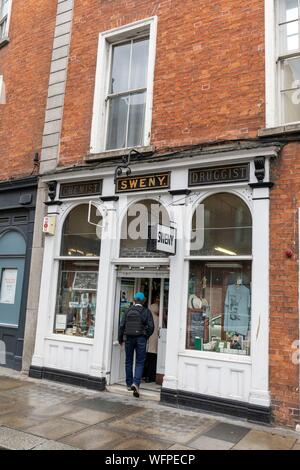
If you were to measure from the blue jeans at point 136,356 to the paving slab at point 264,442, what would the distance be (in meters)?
2.42

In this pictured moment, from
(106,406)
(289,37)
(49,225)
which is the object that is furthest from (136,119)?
(106,406)

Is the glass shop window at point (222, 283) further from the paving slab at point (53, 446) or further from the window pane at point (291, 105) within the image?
the paving slab at point (53, 446)

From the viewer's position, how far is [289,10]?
7645 mm

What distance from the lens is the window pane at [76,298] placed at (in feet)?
29.4

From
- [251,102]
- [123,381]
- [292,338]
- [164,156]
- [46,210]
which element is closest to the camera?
[292,338]

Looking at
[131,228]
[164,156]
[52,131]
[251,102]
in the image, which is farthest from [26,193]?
[251,102]

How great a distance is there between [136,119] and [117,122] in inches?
20.1

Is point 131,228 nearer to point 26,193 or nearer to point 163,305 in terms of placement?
point 163,305

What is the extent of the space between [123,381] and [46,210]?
413 centimetres

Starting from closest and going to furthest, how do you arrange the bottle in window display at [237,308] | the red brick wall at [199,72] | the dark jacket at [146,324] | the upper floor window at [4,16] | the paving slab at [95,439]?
the paving slab at [95,439], the bottle in window display at [237,308], the red brick wall at [199,72], the dark jacket at [146,324], the upper floor window at [4,16]

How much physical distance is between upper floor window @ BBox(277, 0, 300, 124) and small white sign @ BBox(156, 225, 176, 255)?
270 cm

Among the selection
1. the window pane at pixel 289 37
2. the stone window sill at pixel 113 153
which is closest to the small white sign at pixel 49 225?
the stone window sill at pixel 113 153

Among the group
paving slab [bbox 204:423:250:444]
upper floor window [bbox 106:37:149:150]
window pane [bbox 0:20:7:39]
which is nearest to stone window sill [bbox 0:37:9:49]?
window pane [bbox 0:20:7:39]

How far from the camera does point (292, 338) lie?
254 inches
